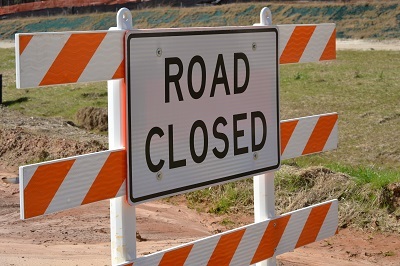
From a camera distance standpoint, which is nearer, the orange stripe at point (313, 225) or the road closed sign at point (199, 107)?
the road closed sign at point (199, 107)

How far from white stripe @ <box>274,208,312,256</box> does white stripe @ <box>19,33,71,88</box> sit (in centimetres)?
175

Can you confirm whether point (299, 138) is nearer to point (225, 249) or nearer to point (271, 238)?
point (271, 238)

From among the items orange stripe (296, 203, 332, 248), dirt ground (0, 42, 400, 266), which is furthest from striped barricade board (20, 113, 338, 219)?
dirt ground (0, 42, 400, 266)

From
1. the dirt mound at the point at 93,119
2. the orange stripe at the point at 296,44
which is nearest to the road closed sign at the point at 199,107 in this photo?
the orange stripe at the point at 296,44

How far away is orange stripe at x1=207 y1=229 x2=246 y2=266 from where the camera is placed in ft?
13.0

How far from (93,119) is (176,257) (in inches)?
435

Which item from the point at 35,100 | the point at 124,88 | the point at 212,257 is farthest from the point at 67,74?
the point at 35,100

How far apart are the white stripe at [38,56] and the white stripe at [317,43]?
1656 millimetres

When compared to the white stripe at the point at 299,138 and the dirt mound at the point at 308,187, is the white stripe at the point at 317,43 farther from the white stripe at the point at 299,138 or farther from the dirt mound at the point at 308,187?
the dirt mound at the point at 308,187

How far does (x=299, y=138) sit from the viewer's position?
447 cm

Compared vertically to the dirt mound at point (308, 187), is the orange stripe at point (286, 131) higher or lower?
higher

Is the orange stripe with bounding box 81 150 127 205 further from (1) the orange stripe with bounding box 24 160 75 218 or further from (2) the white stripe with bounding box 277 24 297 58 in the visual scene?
(2) the white stripe with bounding box 277 24 297 58

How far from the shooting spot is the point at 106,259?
5.65 metres

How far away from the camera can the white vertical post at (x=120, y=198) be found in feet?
11.3
